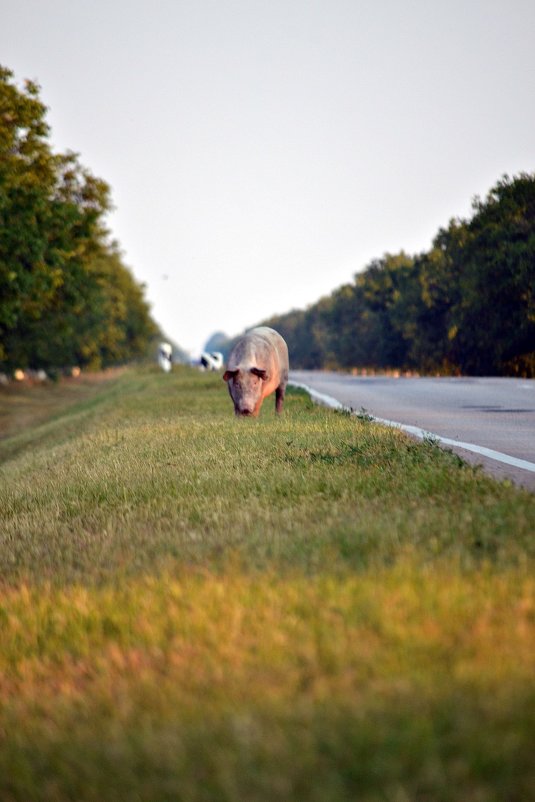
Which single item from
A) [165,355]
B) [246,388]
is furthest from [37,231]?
[165,355]

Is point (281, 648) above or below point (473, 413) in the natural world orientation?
below

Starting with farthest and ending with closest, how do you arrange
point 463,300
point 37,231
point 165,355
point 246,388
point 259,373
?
point 165,355 → point 463,300 → point 37,231 → point 246,388 → point 259,373

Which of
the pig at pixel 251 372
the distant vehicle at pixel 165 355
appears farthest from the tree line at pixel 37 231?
the pig at pixel 251 372

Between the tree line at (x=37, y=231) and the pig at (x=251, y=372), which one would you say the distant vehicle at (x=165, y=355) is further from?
the pig at (x=251, y=372)

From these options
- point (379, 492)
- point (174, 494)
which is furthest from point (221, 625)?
point (174, 494)

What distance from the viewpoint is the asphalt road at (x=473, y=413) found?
9.60 metres

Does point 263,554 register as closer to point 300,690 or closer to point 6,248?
point 300,690

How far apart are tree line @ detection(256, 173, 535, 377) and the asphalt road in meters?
20.9

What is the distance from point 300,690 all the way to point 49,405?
171 ft

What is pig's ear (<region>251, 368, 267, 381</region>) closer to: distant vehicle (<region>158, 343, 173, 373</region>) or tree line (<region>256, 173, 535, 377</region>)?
tree line (<region>256, 173, 535, 377</region>)

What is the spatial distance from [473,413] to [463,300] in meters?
38.9

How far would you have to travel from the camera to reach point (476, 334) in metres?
51.6

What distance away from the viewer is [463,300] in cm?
5322

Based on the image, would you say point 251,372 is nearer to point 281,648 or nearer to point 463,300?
point 281,648
